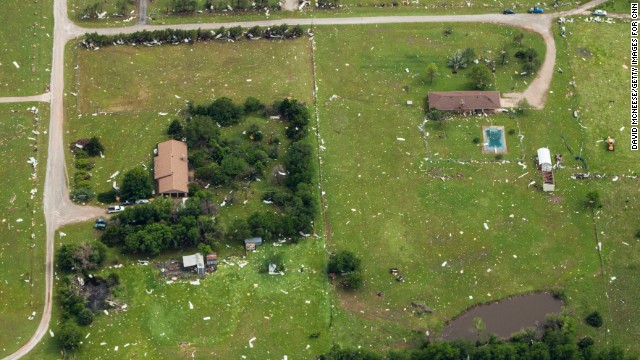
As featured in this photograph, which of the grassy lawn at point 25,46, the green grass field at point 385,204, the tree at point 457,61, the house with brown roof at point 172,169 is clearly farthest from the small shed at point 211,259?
the tree at point 457,61

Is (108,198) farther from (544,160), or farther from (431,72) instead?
(544,160)

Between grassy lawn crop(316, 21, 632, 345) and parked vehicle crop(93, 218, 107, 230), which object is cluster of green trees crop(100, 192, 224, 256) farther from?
grassy lawn crop(316, 21, 632, 345)

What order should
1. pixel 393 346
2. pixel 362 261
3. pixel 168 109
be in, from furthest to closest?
pixel 168 109
pixel 362 261
pixel 393 346

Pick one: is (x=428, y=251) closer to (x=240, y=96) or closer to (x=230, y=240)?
(x=230, y=240)

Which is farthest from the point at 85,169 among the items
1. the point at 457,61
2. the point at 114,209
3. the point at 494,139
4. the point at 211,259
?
the point at 494,139

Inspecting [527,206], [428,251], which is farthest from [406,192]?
[527,206]

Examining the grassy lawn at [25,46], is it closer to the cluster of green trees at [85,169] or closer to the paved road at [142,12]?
the paved road at [142,12]
